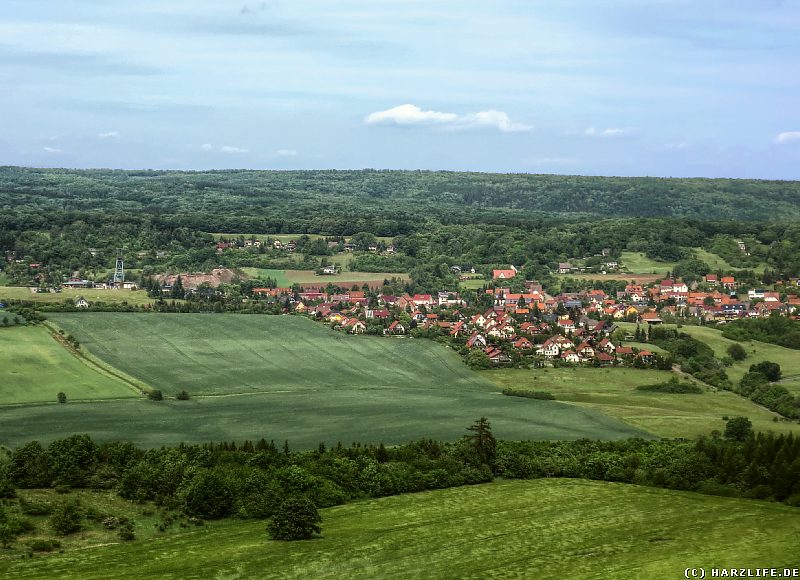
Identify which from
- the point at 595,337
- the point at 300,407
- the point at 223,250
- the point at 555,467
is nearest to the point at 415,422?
the point at 300,407

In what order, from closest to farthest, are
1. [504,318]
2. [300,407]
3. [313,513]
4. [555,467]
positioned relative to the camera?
[313,513] → [555,467] → [300,407] → [504,318]

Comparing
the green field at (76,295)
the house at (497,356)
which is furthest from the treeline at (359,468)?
the green field at (76,295)

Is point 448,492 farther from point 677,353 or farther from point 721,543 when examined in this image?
point 677,353

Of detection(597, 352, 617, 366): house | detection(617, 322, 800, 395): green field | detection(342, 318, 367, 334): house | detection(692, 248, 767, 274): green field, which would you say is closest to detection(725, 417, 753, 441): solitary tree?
detection(617, 322, 800, 395): green field

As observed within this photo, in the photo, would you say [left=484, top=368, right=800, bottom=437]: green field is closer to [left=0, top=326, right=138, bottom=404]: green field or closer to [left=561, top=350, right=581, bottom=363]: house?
[left=561, top=350, right=581, bottom=363]: house

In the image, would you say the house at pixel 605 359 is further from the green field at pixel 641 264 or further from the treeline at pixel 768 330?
the green field at pixel 641 264
